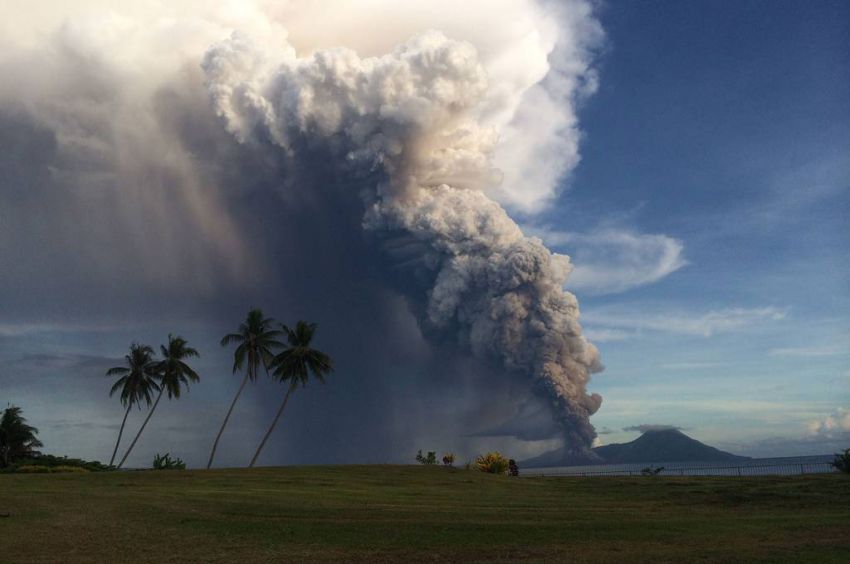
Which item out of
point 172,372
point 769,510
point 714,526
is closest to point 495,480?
point 769,510

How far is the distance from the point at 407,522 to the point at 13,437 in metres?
77.8

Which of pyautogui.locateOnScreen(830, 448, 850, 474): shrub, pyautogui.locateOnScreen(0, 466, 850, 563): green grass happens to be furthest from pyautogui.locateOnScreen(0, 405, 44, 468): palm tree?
pyautogui.locateOnScreen(830, 448, 850, 474): shrub

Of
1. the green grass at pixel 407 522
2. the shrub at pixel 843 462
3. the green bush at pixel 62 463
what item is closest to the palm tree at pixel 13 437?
the green bush at pixel 62 463

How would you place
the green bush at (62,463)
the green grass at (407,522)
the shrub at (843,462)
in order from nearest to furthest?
the green grass at (407,522)
the shrub at (843,462)
the green bush at (62,463)

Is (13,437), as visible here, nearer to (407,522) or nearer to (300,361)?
(300,361)

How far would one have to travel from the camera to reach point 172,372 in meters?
84.3

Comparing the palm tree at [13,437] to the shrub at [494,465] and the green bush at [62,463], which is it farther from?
the shrub at [494,465]

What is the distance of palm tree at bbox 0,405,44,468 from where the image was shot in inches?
3287

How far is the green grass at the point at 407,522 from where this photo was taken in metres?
19.1

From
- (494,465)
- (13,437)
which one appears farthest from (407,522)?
(13,437)

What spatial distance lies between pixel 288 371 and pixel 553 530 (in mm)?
59381

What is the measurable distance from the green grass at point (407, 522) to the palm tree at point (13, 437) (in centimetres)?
5017

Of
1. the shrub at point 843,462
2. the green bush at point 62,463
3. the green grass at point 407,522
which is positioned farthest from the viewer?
the green bush at point 62,463

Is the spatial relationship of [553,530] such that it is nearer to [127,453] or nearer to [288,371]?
[288,371]
